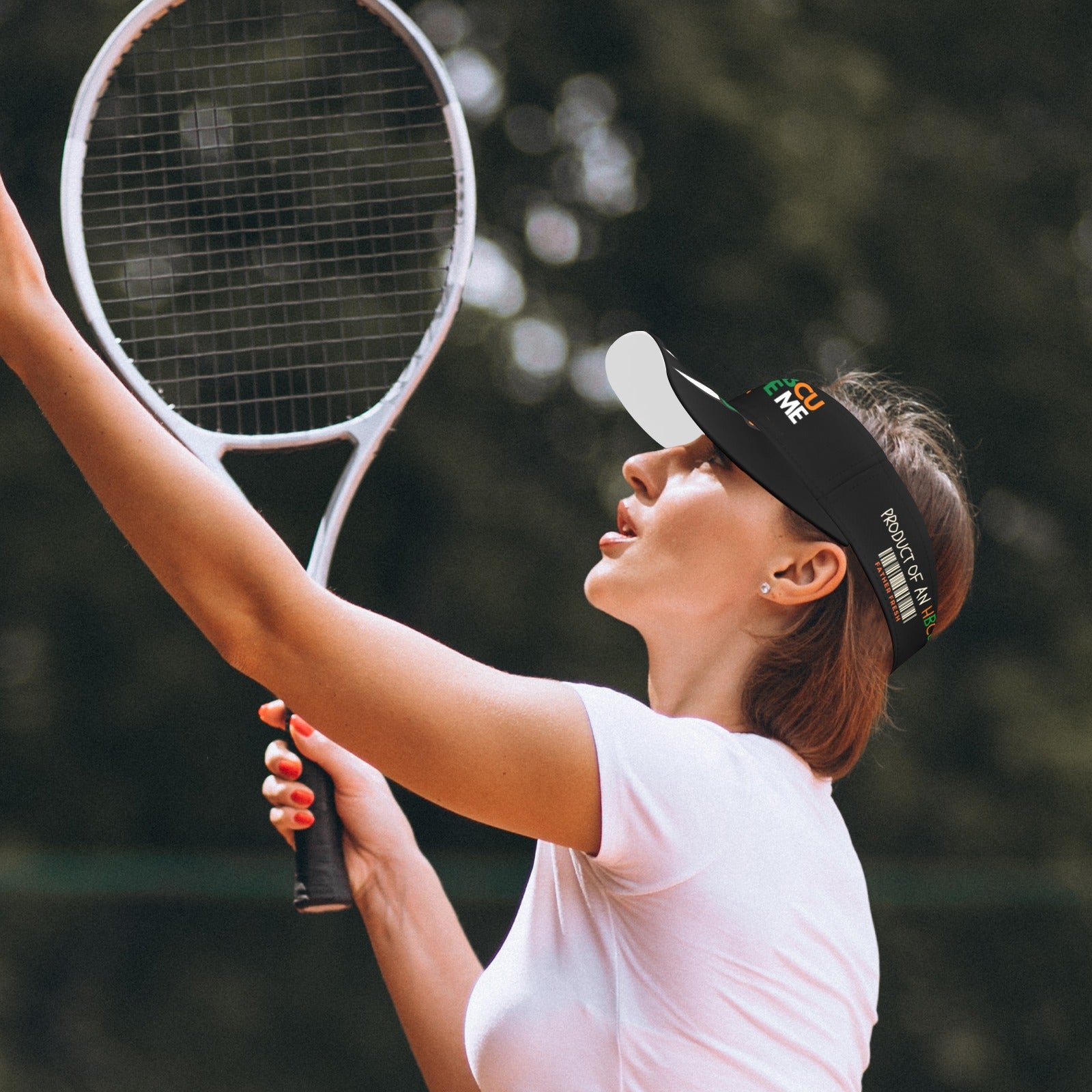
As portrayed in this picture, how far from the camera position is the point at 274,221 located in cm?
552

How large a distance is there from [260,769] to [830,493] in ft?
21.9

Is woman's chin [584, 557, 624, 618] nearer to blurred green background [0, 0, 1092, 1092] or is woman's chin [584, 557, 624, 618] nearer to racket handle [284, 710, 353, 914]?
racket handle [284, 710, 353, 914]

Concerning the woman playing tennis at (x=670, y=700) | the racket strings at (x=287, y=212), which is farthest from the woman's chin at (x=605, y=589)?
the racket strings at (x=287, y=212)

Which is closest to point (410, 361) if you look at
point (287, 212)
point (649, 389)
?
point (649, 389)

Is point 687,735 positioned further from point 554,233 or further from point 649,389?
point 554,233

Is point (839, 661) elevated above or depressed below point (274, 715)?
above

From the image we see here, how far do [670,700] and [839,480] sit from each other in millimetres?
323

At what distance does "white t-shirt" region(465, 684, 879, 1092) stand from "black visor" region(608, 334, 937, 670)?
282mm

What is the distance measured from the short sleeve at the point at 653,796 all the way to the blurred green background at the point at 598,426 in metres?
6.06

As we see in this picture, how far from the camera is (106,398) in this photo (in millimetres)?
1537

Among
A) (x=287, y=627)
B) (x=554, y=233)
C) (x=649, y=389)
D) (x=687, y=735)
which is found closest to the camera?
(x=287, y=627)

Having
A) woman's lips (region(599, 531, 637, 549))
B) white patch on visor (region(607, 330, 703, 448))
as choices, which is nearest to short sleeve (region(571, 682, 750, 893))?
woman's lips (region(599, 531, 637, 549))

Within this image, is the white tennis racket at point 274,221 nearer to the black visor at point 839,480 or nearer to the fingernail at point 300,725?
the fingernail at point 300,725

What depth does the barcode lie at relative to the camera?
1.87 m
